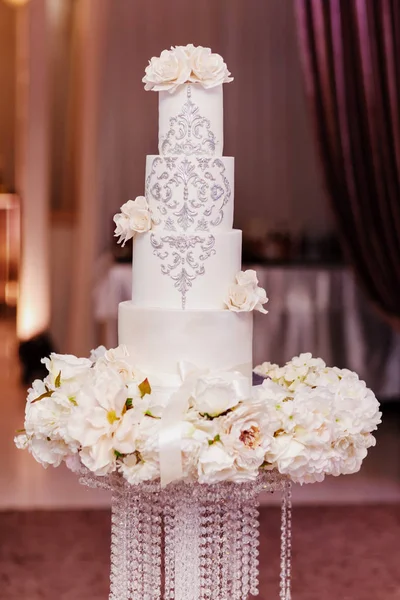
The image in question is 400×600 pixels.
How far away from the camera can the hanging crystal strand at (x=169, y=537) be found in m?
2.24

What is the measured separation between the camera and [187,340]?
234 centimetres

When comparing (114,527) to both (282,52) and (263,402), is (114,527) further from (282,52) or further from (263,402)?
(282,52)

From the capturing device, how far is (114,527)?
2311mm

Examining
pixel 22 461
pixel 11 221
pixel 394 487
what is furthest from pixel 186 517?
pixel 11 221

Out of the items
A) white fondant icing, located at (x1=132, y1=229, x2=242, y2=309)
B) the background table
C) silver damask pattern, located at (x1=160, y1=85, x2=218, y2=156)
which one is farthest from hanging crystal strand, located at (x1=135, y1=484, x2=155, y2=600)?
the background table

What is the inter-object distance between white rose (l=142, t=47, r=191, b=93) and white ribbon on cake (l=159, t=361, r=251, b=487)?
24.8 inches

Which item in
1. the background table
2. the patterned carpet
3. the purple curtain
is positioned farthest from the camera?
the background table

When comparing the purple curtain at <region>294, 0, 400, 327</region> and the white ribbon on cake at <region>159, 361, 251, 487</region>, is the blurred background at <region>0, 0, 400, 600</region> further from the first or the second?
the white ribbon on cake at <region>159, 361, 251, 487</region>

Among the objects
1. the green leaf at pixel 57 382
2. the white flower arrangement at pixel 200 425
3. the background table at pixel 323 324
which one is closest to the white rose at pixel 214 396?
the white flower arrangement at pixel 200 425

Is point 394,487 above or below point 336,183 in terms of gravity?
below

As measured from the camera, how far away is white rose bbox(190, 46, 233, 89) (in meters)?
2.36

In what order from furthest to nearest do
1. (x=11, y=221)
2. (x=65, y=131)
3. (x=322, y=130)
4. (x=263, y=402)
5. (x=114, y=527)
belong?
(x=11, y=221), (x=65, y=131), (x=322, y=130), (x=114, y=527), (x=263, y=402)

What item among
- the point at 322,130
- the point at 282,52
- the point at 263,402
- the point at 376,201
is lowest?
the point at 263,402

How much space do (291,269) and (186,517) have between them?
388 cm
